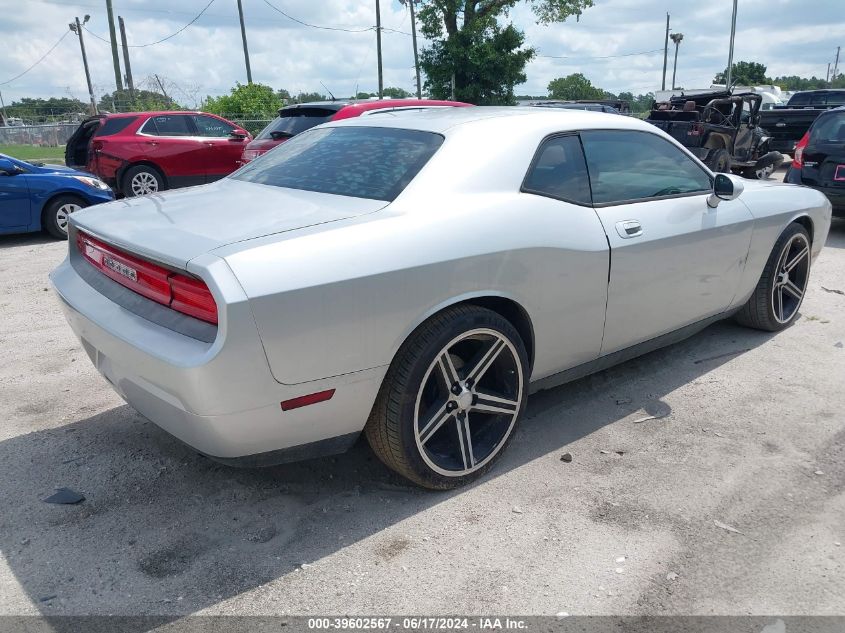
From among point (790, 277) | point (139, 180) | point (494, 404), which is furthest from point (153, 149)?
point (494, 404)

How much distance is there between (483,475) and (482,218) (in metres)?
1.15

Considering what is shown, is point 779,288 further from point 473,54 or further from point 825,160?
point 473,54

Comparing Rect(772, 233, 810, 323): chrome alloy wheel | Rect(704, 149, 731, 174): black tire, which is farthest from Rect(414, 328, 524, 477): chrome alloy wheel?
Rect(704, 149, 731, 174): black tire

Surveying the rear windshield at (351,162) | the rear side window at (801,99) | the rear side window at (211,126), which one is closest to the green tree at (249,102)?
the rear side window at (211,126)

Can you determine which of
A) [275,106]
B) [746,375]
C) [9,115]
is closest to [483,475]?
[746,375]

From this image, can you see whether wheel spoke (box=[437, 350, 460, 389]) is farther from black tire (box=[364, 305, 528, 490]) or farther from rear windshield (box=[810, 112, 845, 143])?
rear windshield (box=[810, 112, 845, 143])

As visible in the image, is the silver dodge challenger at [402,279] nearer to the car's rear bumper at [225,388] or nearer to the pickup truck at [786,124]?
the car's rear bumper at [225,388]

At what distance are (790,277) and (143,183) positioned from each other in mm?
10067

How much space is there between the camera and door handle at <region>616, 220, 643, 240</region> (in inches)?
138

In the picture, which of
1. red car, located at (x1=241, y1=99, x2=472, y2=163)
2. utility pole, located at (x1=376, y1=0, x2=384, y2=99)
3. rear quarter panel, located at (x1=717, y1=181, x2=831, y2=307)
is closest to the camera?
rear quarter panel, located at (x1=717, y1=181, x2=831, y2=307)

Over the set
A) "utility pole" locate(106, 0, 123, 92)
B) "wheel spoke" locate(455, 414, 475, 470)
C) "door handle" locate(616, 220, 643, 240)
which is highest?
"utility pole" locate(106, 0, 123, 92)

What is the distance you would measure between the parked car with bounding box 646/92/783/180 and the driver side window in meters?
8.02

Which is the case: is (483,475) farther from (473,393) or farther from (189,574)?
(189,574)

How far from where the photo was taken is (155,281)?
266cm
